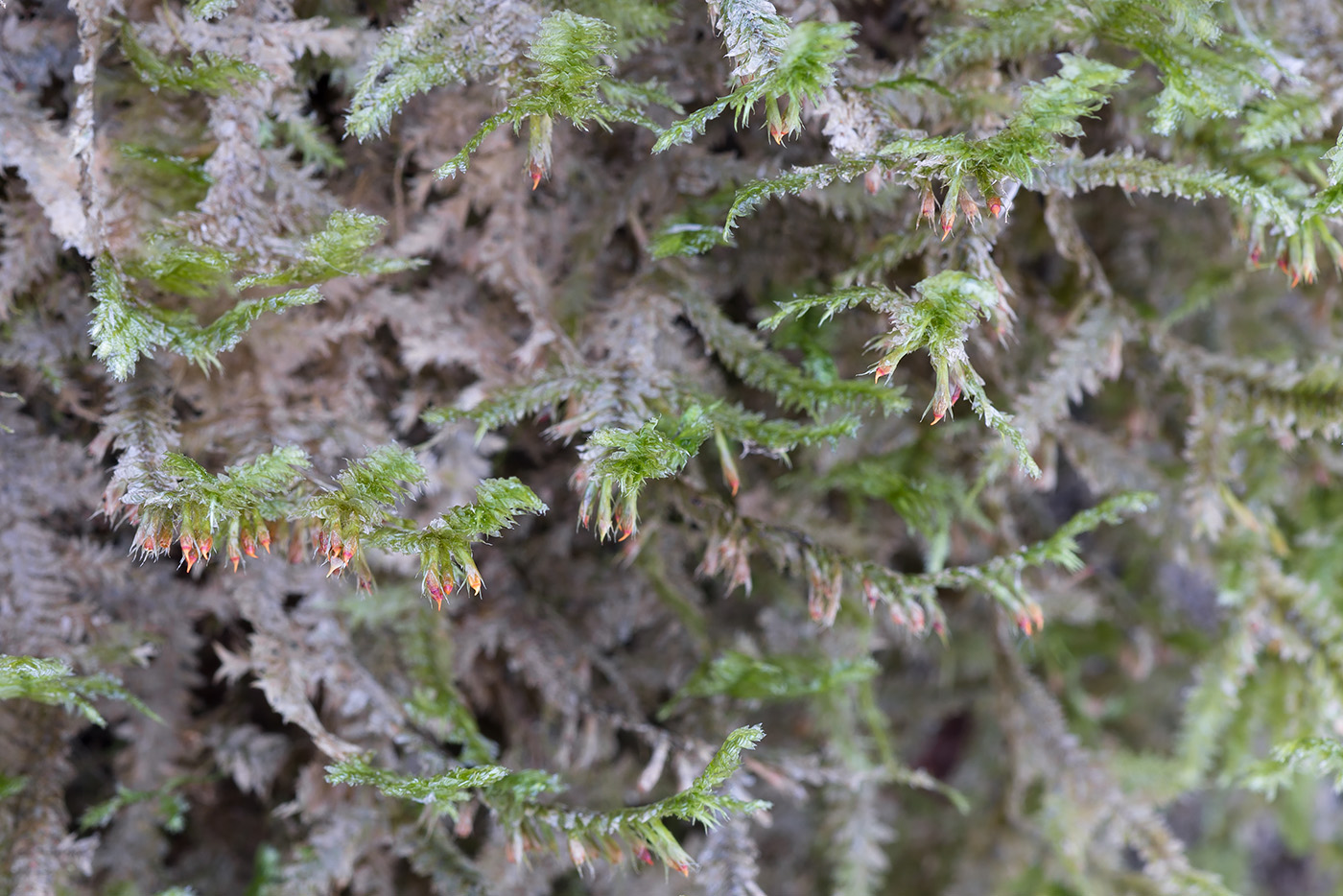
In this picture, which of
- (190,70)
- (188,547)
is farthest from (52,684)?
(190,70)

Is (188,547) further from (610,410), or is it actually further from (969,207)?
(969,207)

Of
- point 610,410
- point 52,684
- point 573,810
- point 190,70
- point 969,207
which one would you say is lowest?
point 573,810

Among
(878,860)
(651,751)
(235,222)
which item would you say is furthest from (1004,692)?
(235,222)

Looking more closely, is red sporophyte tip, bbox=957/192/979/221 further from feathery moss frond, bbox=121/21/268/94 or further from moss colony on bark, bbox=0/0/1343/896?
feathery moss frond, bbox=121/21/268/94

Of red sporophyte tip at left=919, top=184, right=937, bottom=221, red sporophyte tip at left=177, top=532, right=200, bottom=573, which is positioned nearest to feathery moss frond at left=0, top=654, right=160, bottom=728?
red sporophyte tip at left=177, top=532, right=200, bottom=573

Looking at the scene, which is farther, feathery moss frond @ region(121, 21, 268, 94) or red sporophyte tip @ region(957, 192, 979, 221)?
feathery moss frond @ region(121, 21, 268, 94)

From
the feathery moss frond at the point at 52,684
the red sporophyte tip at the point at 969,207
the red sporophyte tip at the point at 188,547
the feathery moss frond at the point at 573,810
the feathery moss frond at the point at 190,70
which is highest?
the feathery moss frond at the point at 190,70

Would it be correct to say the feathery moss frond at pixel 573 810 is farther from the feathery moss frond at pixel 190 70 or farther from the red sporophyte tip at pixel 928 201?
the feathery moss frond at pixel 190 70

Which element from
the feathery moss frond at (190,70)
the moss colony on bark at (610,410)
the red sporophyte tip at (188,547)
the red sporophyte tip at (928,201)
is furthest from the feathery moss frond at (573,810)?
the feathery moss frond at (190,70)

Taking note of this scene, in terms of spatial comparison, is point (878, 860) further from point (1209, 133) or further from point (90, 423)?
point (90, 423)
